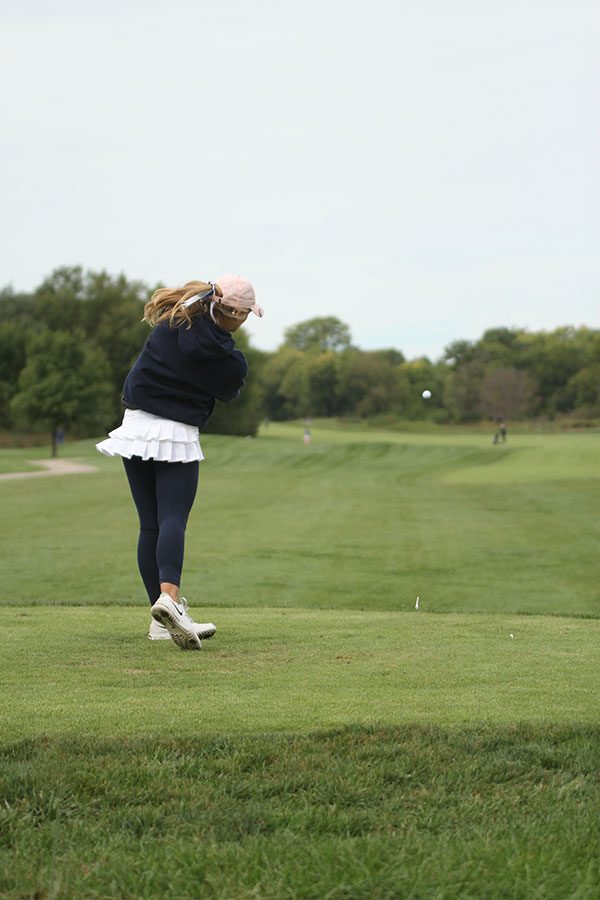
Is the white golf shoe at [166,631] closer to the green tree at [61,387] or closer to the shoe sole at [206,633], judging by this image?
the shoe sole at [206,633]

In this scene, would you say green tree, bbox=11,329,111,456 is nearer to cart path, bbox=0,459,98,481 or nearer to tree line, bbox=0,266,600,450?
tree line, bbox=0,266,600,450

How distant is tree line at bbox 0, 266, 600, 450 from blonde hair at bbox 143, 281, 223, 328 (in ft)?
202

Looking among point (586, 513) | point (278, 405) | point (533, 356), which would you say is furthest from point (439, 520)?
point (278, 405)

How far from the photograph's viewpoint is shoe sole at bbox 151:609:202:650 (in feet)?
19.8

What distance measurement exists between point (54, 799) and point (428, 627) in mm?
4455

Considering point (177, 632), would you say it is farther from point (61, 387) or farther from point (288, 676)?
point (61, 387)

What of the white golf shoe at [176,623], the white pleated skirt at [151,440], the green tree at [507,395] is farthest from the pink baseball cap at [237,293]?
the green tree at [507,395]

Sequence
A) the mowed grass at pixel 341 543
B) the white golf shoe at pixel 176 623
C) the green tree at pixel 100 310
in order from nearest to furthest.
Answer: the white golf shoe at pixel 176 623
the mowed grass at pixel 341 543
the green tree at pixel 100 310

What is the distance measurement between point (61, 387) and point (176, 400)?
62.5m

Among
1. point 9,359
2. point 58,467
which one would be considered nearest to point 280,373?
point 9,359

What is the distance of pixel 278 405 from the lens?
149m

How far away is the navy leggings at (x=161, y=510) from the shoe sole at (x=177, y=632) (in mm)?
292

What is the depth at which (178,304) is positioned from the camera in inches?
243

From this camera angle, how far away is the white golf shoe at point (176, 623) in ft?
19.8
